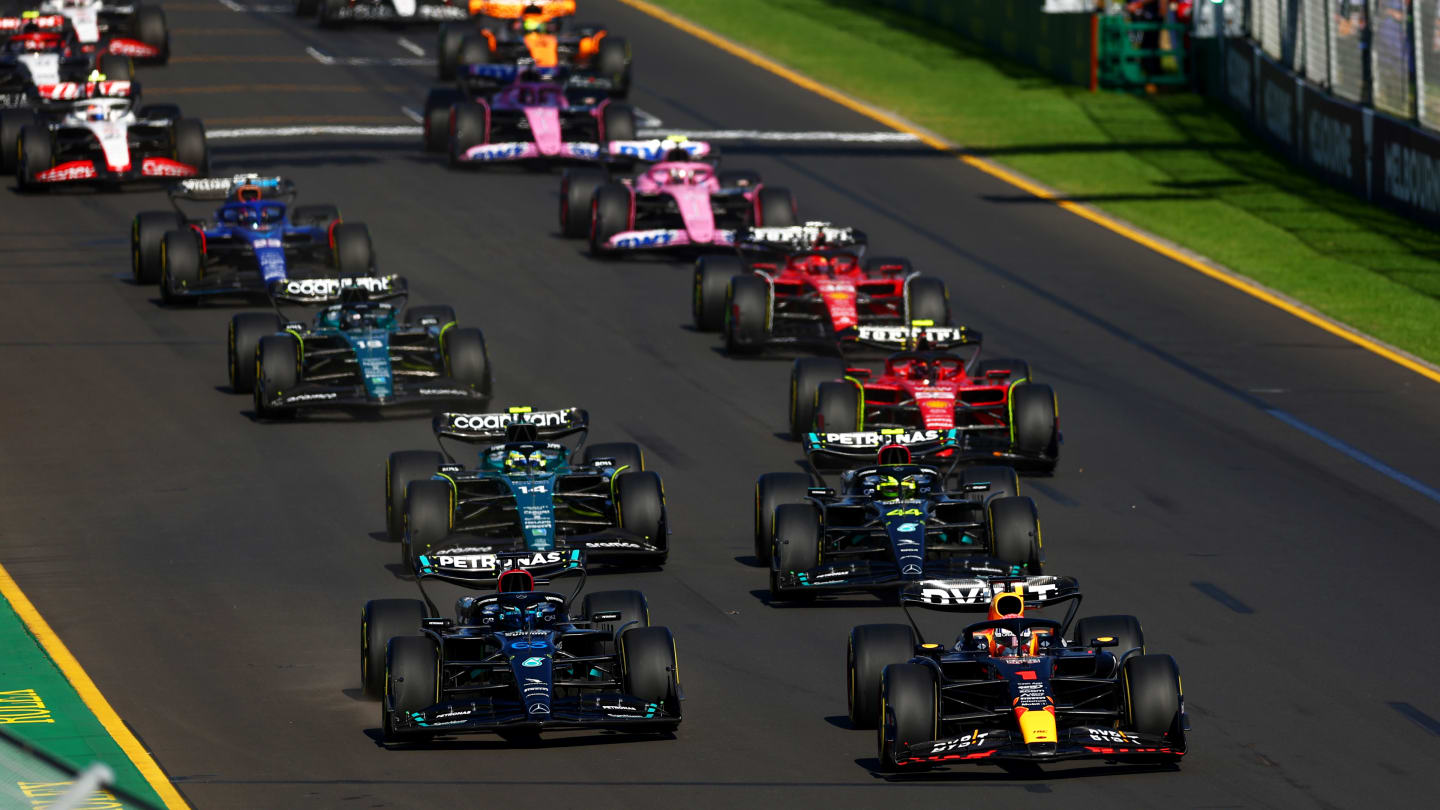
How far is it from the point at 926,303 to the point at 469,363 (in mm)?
6308

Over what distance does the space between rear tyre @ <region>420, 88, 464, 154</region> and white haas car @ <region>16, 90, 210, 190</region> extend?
4673mm

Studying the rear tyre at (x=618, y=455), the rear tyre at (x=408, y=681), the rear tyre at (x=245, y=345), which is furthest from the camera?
the rear tyre at (x=245, y=345)

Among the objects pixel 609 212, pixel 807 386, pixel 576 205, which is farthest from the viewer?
pixel 576 205

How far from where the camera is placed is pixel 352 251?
3547cm

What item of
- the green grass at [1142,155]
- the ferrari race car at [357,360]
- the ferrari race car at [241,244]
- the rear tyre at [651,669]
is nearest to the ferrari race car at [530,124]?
the ferrari race car at [241,244]

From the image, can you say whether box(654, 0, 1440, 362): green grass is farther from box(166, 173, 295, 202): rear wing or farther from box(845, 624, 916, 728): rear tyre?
box(845, 624, 916, 728): rear tyre

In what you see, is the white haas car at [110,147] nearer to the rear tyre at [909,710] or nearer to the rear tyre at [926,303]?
the rear tyre at [926,303]

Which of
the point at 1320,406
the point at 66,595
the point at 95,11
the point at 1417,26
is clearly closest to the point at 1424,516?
the point at 1320,406

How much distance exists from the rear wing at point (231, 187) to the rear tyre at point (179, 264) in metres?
1.83

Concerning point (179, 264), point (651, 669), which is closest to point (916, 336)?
point (179, 264)

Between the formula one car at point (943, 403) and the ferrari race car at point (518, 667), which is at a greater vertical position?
the ferrari race car at point (518, 667)

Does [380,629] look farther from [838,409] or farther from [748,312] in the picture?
[748,312]

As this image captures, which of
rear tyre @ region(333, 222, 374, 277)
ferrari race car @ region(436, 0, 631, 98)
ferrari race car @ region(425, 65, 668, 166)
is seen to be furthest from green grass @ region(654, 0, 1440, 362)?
rear tyre @ region(333, 222, 374, 277)

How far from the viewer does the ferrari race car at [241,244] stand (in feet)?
113
